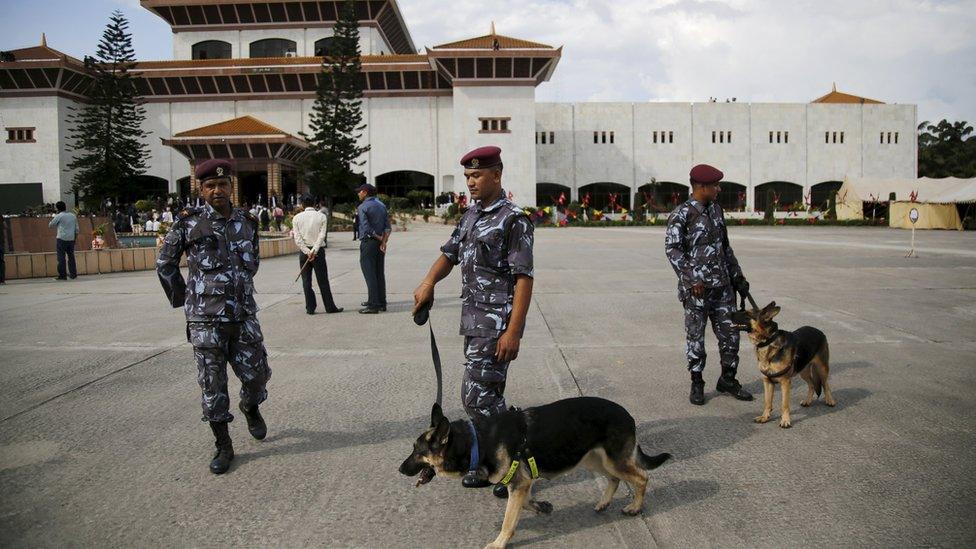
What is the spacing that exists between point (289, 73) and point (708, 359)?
145ft

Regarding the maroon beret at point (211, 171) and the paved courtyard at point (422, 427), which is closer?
the paved courtyard at point (422, 427)

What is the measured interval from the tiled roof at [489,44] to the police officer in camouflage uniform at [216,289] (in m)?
41.0

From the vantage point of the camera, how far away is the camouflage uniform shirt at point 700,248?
477 centimetres

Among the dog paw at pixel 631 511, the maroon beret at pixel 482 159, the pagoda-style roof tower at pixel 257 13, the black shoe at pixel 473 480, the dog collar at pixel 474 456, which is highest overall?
the pagoda-style roof tower at pixel 257 13

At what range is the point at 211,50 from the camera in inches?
1954

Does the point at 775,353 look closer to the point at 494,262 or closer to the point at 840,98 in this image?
the point at 494,262

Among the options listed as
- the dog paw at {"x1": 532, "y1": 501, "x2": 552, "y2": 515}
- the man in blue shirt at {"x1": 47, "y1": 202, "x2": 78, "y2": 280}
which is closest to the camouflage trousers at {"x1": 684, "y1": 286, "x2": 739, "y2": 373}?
the dog paw at {"x1": 532, "y1": 501, "x2": 552, "y2": 515}

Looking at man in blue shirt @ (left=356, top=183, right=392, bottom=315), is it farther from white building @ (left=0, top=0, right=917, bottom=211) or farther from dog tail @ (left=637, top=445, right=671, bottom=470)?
white building @ (left=0, top=0, right=917, bottom=211)

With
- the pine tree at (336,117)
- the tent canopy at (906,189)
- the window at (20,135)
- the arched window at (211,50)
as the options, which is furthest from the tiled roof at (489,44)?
the window at (20,135)

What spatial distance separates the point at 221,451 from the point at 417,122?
45554 millimetres

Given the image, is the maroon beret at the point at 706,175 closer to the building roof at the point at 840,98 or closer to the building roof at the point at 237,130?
the building roof at the point at 237,130

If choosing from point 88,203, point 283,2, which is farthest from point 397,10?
point 88,203

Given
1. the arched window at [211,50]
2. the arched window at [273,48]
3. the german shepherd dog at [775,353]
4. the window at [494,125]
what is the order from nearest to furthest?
the german shepherd dog at [775,353] → the window at [494,125] → the arched window at [273,48] → the arched window at [211,50]

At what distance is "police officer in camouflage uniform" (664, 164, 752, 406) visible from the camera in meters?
4.77
